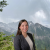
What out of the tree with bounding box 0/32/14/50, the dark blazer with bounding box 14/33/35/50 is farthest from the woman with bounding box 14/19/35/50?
the tree with bounding box 0/32/14/50

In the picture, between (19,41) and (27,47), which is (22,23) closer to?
(19,41)

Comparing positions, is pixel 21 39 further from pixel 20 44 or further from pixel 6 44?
pixel 6 44

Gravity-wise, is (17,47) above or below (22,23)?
below

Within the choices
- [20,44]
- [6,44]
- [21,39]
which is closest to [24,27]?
[21,39]

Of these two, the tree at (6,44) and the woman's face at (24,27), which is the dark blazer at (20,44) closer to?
the woman's face at (24,27)

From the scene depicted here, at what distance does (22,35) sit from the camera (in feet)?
7.38

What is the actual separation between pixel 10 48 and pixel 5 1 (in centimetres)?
814

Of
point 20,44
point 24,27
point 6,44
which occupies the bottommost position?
point 6,44

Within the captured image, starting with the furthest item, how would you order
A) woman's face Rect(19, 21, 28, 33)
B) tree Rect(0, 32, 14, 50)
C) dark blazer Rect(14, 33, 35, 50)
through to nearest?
tree Rect(0, 32, 14, 50)
woman's face Rect(19, 21, 28, 33)
dark blazer Rect(14, 33, 35, 50)

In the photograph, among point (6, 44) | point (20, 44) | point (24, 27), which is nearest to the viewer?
point (20, 44)

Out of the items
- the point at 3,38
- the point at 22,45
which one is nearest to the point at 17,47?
the point at 22,45

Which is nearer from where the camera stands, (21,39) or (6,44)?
(21,39)

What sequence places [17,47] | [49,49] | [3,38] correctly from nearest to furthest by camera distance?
[17,47], [3,38], [49,49]

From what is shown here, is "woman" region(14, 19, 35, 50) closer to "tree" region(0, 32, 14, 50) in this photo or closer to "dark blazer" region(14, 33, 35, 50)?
"dark blazer" region(14, 33, 35, 50)
